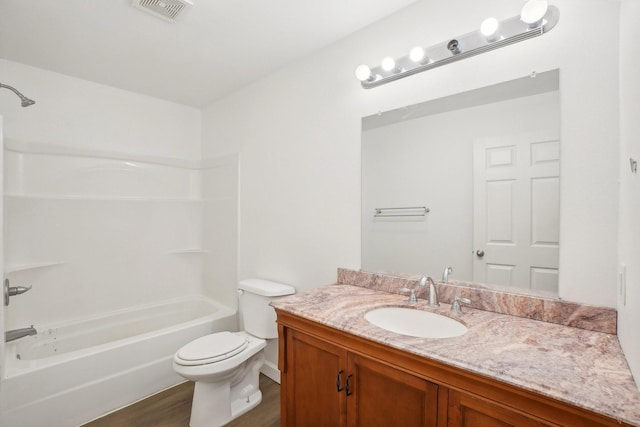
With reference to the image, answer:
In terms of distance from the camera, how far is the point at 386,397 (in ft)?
3.63

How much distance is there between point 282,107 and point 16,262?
2.28m

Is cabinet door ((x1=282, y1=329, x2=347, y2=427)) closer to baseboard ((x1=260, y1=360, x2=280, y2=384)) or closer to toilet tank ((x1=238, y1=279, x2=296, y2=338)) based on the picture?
toilet tank ((x1=238, y1=279, x2=296, y2=338))

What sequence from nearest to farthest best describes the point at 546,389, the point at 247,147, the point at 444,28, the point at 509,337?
the point at 546,389, the point at 509,337, the point at 444,28, the point at 247,147

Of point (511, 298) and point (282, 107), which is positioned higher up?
point (282, 107)

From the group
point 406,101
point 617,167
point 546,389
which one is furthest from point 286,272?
point 617,167

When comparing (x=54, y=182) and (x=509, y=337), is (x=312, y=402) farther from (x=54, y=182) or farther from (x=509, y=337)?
(x=54, y=182)

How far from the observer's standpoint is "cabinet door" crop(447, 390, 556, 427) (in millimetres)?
817

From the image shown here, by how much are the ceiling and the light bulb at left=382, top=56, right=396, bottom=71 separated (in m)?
0.31

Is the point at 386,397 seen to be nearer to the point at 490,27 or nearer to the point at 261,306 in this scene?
the point at 261,306

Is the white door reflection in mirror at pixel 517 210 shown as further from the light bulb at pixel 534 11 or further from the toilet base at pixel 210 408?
the toilet base at pixel 210 408

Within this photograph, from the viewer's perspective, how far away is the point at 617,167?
3.55ft

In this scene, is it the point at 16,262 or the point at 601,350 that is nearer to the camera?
the point at 601,350

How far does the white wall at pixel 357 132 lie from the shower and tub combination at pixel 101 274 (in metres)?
0.48

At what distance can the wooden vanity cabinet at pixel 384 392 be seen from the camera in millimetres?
813
